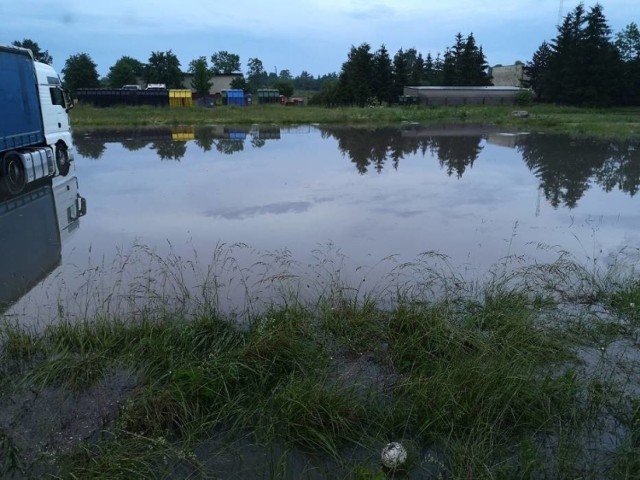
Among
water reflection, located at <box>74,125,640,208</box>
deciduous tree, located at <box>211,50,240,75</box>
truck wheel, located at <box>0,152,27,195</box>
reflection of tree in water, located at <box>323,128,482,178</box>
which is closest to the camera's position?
truck wheel, located at <box>0,152,27,195</box>

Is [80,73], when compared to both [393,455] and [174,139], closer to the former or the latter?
[174,139]

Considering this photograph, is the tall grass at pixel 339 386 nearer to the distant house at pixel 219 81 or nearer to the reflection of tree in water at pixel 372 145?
the reflection of tree in water at pixel 372 145

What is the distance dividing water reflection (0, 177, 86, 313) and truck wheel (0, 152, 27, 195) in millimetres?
265

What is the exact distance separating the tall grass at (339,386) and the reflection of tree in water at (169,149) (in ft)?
50.9

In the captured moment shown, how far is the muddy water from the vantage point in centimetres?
674

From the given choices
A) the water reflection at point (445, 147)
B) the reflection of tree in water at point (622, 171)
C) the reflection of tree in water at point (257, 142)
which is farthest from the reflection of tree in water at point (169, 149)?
the reflection of tree in water at point (622, 171)

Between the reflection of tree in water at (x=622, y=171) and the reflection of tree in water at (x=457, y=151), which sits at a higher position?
the reflection of tree in water at (x=457, y=151)

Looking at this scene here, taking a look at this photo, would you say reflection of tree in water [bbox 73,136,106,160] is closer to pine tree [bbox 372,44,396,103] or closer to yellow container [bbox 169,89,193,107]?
yellow container [bbox 169,89,193,107]

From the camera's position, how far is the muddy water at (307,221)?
22.1 feet

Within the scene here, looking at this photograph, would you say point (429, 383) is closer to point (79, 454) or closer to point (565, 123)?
point (79, 454)

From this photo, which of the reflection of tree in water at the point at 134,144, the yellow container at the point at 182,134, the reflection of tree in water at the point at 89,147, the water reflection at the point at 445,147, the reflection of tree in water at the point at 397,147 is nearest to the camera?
the water reflection at the point at 445,147

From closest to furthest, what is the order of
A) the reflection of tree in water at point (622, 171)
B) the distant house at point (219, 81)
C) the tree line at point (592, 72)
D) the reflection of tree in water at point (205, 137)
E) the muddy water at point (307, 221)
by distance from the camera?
the muddy water at point (307, 221) < the reflection of tree in water at point (622, 171) < the reflection of tree in water at point (205, 137) < the tree line at point (592, 72) < the distant house at point (219, 81)


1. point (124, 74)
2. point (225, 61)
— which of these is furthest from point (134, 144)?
point (225, 61)

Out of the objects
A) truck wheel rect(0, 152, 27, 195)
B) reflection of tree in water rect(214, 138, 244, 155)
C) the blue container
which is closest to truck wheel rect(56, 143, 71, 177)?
truck wheel rect(0, 152, 27, 195)
